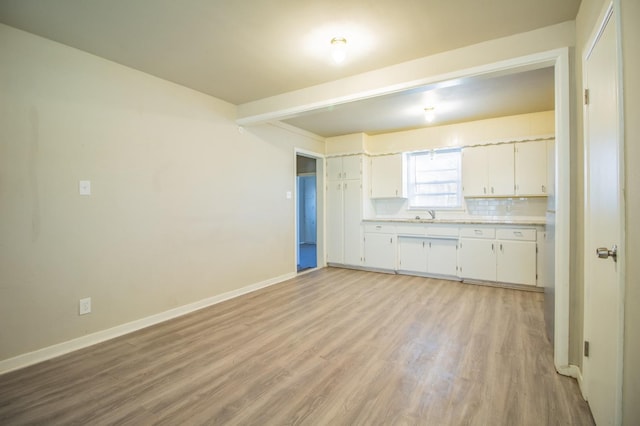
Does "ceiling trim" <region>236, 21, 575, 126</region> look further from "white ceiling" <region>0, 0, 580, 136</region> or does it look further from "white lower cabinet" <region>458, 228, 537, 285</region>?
"white lower cabinet" <region>458, 228, 537, 285</region>

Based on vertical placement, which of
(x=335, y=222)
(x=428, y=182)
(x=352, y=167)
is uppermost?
(x=352, y=167)

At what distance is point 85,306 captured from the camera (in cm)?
249

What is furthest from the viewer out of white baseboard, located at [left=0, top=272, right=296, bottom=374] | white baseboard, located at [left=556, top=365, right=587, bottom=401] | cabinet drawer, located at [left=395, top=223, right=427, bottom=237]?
cabinet drawer, located at [left=395, top=223, right=427, bottom=237]

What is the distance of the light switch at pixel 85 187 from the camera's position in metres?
2.47

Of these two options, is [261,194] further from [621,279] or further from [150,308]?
[621,279]

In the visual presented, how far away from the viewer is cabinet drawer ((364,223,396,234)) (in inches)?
197

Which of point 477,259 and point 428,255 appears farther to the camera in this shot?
point 428,255

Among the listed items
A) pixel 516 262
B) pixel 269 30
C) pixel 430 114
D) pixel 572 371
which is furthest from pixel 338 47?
pixel 516 262

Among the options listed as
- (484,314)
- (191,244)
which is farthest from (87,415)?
(484,314)

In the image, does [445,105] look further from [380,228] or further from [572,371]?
[572,371]

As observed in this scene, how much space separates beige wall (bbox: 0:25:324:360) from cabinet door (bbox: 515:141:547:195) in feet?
12.9

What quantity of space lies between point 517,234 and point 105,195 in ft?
16.1

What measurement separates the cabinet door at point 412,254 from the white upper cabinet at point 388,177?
2.86 feet

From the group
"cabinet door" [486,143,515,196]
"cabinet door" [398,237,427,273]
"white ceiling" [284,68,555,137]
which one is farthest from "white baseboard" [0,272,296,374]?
"cabinet door" [486,143,515,196]
